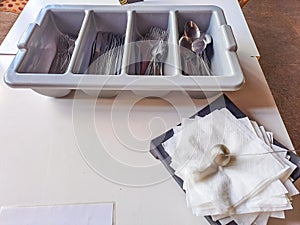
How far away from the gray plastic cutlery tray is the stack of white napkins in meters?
0.10

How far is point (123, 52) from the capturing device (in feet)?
2.56

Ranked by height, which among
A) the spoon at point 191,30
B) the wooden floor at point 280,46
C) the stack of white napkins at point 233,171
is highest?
the spoon at point 191,30

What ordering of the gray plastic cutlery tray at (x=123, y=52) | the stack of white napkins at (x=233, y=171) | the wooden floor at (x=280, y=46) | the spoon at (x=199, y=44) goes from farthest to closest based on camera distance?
the wooden floor at (x=280, y=46)
the spoon at (x=199, y=44)
the gray plastic cutlery tray at (x=123, y=52)
the stack of white napkins at (x=233, y=171)

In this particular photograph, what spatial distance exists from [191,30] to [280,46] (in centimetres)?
148

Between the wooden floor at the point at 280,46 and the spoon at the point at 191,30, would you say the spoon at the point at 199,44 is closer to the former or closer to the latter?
the spoon at the point at 191,30

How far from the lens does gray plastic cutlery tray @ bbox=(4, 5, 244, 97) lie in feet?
2.14

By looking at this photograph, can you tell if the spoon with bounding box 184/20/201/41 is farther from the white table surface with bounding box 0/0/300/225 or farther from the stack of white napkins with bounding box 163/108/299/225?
the stack of white napkins with bounding box 163/108/299/225

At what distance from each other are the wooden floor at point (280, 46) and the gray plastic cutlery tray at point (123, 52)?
92 cm

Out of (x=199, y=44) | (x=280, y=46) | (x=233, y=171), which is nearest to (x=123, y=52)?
(x=199, y=44)

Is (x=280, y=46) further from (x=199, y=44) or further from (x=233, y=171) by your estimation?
(x=233, y=171)

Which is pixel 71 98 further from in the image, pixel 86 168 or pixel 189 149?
pixel 189 149

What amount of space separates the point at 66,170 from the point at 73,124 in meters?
0.13

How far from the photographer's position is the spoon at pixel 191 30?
2.86 feet

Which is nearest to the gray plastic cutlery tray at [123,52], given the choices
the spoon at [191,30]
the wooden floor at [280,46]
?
the spoon at [191,30]
